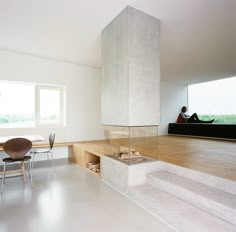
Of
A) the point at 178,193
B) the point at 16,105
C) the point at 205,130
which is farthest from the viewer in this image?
the point at 205,130

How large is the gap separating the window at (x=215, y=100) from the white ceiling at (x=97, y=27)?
7.51 feet

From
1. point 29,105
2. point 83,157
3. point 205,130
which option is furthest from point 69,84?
point 205,130

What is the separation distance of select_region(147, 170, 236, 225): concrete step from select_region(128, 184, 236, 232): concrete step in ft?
0.17

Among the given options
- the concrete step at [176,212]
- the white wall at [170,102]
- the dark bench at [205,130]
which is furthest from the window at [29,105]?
the dark bench at [205,130]

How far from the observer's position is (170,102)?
24.9 feet

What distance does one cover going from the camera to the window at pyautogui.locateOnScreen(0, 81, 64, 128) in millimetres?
4328

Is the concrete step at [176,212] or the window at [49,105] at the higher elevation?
the window at [49,105]

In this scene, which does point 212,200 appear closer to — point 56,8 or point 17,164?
point 56,8

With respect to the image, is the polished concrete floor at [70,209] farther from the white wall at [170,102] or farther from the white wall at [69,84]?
the white wall at [170,102]

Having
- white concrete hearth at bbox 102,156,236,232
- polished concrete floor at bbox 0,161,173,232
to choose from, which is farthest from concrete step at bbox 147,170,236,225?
polished concrete floor at bbox 0,161,173,232

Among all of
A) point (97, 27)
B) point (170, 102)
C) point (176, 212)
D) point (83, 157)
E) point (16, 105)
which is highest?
point (97, 27)

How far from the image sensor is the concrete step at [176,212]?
5.30 ft

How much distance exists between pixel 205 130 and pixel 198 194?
15.4 ft

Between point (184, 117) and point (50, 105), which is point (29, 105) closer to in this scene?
point (50, 105)
